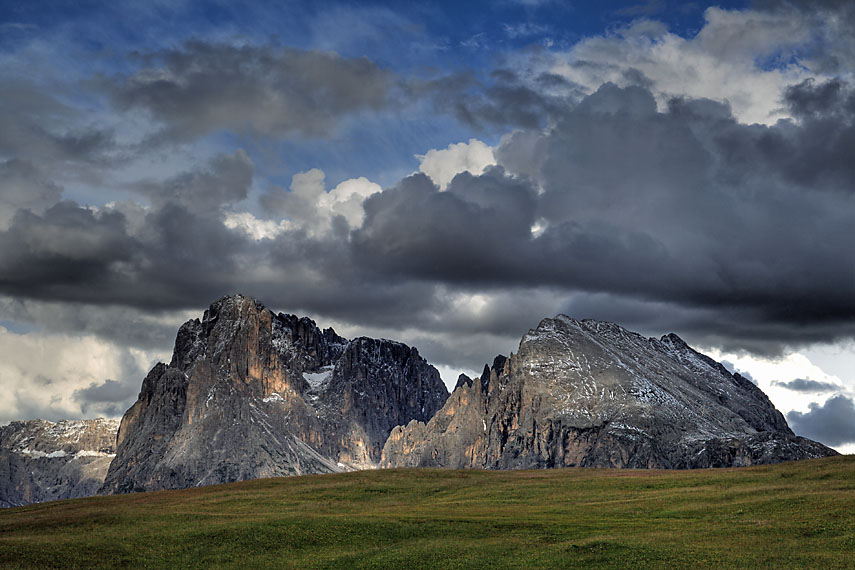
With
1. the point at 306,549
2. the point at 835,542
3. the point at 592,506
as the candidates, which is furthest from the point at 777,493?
the point at 306,549

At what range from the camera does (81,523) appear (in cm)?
8719

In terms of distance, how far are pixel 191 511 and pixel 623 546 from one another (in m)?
47.9

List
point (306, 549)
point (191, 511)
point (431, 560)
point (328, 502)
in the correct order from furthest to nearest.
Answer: point (328, 502)
point (191, 511)
point (306, 549)
point (431, 560)

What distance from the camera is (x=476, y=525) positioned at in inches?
3228

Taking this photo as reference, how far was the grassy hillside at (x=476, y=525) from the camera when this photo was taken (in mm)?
67625

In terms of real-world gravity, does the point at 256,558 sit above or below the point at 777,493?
below

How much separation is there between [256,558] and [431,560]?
13531 mm

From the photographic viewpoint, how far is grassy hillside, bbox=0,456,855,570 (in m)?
67.6

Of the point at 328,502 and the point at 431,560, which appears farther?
the point at 328,502

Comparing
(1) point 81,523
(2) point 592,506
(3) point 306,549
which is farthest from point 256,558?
(2) point 592,506

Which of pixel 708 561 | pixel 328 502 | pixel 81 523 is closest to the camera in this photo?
pixel 708 561

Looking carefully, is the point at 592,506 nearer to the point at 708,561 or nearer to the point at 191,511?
the point at 708,561

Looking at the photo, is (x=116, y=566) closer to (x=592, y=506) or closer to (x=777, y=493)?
(x=592, y=506)

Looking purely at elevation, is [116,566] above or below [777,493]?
below
